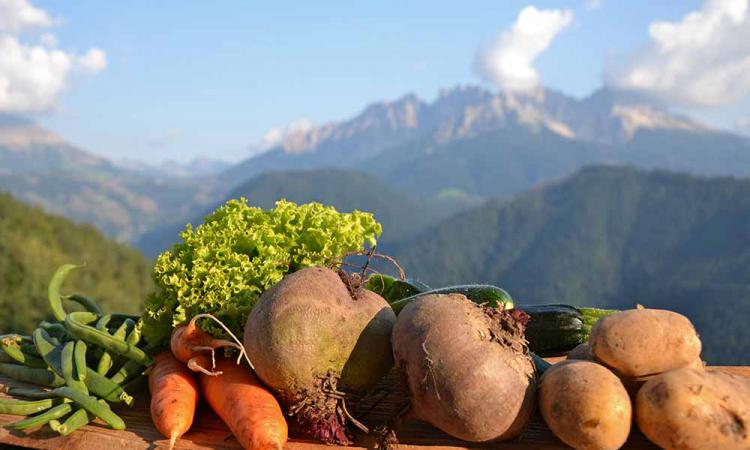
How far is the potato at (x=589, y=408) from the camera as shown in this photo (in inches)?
141

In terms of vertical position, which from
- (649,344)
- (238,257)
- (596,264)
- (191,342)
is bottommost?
(596,264)

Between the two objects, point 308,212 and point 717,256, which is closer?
point 308,212

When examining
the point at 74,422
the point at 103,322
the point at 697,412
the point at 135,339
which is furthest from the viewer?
the point at 103,322

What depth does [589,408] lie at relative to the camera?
360 centimetres

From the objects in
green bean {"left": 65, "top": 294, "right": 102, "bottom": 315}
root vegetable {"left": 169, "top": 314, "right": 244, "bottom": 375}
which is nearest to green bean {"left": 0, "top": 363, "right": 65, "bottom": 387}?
green bean {"left": 65, "top": 294, "right": 102, "bottom": 315}

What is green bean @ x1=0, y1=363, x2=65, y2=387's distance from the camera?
16.5ft

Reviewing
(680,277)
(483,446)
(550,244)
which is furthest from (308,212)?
(550,244)

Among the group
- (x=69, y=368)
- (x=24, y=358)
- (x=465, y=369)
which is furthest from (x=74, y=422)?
(x=465, y=369)

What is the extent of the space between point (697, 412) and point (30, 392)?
15.4 feet

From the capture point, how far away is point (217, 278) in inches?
189

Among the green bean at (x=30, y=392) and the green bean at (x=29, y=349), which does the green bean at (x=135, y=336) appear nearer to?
the green bean at (x=30, y=392)

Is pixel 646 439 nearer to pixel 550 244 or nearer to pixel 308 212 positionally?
pixel 308 212

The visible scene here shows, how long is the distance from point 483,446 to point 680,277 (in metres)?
164

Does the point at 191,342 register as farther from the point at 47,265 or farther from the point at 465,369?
the point at 47,265
